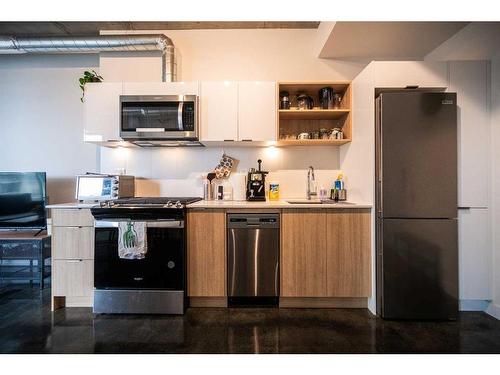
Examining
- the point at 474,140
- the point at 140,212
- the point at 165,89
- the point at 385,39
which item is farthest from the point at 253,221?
the point at 385,39

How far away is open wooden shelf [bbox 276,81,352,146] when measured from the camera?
2582 millimetres

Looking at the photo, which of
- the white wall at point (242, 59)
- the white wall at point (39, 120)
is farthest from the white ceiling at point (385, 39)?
the white wall at point (39, 120)

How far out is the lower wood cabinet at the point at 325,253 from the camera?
2.21m

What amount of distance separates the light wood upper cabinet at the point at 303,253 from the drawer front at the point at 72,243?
5.55 ft

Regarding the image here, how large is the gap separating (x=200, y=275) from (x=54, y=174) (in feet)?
7.97

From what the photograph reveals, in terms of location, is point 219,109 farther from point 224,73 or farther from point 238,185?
point 238,185

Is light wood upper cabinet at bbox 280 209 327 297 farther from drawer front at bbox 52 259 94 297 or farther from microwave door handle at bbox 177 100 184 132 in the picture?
drawer front at bbox 52 259 94 297

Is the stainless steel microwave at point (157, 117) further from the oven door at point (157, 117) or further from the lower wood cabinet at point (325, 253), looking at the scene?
the lower wood cabinet at point (325, 253)

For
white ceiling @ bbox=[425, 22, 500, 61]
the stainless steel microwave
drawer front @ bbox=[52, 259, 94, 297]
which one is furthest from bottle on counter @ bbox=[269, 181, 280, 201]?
white ceiling @ bbox=[425, 22, 500, 61]

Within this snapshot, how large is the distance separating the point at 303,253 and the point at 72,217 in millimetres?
2048

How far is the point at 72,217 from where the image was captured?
7.45 feet
